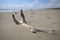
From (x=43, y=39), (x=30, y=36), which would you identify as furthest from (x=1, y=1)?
(x=43, y=39)

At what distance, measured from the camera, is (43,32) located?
1.92m

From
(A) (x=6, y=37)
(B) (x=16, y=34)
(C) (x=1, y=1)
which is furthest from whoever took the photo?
(C) (x=1, y=1)

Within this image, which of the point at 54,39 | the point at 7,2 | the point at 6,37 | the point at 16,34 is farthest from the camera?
the point at 7,2

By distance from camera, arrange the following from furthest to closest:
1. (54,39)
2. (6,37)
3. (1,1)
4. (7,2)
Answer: (7,2) < (1,1) < (6,37) < (54,39)

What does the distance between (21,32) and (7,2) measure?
0.64 metres

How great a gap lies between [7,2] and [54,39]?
1098 mm

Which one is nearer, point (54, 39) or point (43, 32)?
point (54, 39)

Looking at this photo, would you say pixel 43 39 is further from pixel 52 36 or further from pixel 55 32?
pixel 55 32

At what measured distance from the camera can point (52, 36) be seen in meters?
1.75

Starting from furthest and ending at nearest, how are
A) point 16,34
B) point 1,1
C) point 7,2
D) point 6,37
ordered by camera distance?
1. point 7,2
2. point 1,1
3. point 16,34
4. point 6,37

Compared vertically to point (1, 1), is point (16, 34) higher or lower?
lower

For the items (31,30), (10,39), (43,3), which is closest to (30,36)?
(31,30)

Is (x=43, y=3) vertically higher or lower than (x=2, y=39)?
higher

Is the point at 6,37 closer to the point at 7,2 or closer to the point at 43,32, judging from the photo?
the point at 43,32
